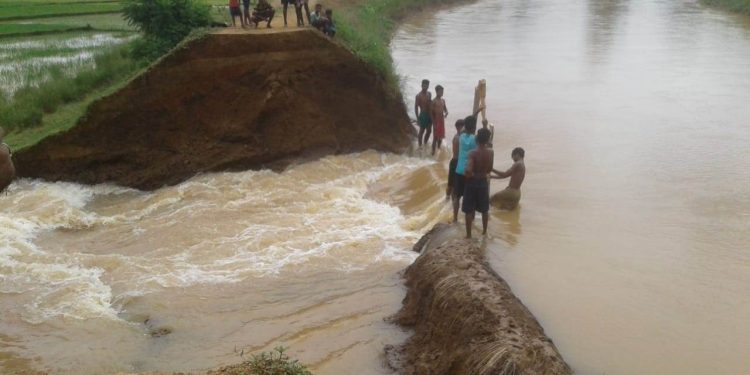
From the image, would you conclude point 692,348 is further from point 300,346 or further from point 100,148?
point 100,148

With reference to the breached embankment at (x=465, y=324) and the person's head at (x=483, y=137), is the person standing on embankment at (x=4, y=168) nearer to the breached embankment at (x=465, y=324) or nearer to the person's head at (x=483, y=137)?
the breached embankment at (x=465, y=324)

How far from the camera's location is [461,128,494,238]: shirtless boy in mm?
7539

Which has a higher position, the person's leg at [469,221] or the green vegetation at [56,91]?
the green vegetation at [56,91]

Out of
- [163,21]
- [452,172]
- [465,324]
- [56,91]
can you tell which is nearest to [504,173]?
[452,172]

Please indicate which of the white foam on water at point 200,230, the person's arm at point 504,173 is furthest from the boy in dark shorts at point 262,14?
the person's arm at point 504,173

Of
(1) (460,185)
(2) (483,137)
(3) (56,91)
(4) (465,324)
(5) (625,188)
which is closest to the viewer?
(4) (465,324)

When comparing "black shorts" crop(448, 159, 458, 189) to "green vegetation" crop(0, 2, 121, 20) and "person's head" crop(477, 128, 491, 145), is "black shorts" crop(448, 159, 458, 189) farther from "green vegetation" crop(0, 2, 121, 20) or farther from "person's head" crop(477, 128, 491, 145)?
"green vegetation" crop(0, 2, 121, 20)

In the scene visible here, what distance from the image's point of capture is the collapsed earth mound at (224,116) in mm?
11289

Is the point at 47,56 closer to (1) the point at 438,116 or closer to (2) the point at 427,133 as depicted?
(2) the point at 427,133

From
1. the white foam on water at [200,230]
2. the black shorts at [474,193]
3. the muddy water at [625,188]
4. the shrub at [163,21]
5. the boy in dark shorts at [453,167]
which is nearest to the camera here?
the muddy water at [625,188]

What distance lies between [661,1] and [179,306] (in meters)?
40.1

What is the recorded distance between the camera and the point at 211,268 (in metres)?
8.21

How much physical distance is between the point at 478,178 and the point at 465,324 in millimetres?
2443

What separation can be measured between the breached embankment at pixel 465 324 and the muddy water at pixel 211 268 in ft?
1.02
